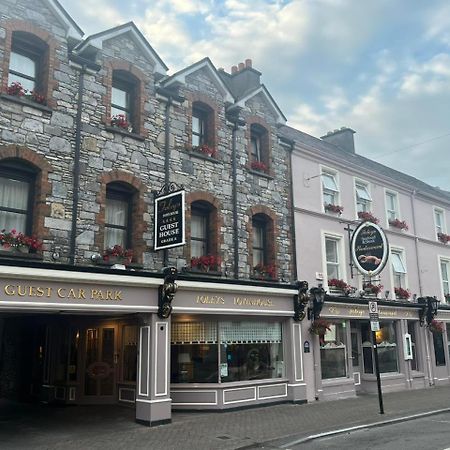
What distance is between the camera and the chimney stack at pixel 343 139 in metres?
25.5

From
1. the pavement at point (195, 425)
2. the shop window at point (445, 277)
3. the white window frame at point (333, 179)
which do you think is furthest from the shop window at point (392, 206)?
the pavement at point (195, 425)

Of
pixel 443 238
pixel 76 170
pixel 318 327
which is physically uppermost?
pixel 443 238

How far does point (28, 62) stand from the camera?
12.8 m

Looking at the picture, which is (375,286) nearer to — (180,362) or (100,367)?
(180,362)

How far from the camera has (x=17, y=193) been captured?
39.2 feet

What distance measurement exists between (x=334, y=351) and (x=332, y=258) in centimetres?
344

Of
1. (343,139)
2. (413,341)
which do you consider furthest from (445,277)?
(343,139)

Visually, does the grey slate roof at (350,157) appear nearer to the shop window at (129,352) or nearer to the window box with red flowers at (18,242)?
the shop window at (129,352)

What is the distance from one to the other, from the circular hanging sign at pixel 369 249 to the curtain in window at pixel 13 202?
10.7 m

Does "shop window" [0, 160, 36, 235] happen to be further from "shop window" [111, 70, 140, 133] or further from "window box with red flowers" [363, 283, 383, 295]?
"window box with red flowers" [363, 283, 383, 295]

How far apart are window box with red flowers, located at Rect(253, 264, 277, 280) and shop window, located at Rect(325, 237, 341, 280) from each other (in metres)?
3.18

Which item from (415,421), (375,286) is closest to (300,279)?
(375,286)

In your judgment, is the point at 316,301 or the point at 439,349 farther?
the point at 439,349

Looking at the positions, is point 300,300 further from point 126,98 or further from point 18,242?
point 18,242
